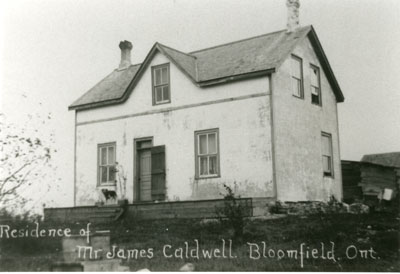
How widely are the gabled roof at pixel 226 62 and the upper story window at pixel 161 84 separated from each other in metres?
0.48

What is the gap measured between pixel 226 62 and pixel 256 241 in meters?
7.91

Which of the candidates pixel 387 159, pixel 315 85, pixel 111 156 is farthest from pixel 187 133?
pixel 387 159

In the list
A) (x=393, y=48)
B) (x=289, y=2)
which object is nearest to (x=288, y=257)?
(x=393, y=48)

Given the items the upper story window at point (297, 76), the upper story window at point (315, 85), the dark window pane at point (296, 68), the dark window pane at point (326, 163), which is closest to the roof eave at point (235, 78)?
the upper story window at point (297, 76)

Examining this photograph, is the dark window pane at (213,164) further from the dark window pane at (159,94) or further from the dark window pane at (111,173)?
the dark window pane at (111,173)

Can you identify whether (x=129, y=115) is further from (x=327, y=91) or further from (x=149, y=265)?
(x=149, y=265)

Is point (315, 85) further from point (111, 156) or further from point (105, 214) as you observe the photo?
point (105, 214)

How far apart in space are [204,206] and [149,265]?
5.98 metres

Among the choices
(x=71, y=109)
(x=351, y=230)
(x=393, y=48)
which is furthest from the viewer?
(x=71, y=109)

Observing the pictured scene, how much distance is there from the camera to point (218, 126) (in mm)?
17609

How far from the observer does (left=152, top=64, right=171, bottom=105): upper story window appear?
19141 mm

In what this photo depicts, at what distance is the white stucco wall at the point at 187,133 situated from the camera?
1681 centimetres

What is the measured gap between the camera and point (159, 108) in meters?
19.1

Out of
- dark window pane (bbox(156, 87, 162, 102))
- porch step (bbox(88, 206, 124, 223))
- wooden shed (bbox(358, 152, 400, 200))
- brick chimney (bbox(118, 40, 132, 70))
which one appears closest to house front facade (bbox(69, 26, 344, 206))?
dark window pane (bbox(156, 87, 162, 102))
